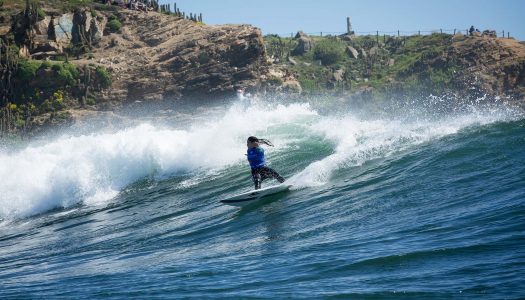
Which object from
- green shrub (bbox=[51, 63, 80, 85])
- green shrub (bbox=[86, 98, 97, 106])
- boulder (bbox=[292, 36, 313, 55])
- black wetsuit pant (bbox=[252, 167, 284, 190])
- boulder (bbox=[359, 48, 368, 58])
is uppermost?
boulder (bbox=[292, 36, 313, 55])

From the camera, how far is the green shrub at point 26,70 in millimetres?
49188

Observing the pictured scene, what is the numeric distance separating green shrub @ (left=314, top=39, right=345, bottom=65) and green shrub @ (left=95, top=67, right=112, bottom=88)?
35.1 metres

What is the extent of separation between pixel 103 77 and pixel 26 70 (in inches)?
246

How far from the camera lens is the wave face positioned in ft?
27.4

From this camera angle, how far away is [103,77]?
49062mm

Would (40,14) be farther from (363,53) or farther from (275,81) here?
(363,53)

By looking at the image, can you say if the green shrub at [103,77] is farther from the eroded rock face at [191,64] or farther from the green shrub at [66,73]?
the green shrub at [66,73]

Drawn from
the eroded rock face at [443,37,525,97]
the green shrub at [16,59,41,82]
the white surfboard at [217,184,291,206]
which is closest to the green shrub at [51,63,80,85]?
the green shrub at [16,59,41,82]

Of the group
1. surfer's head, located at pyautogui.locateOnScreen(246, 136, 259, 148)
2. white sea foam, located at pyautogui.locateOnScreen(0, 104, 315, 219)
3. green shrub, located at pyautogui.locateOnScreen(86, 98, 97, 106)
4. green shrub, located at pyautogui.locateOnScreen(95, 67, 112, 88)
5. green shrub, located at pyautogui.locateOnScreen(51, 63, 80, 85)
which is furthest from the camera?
green shrub, located at pyautogui.locateOnScreen(95, 67, 112, 88)

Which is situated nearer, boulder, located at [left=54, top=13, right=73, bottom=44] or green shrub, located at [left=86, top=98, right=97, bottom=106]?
green shrub, located at [left=86, top=98, right=97, bottom=106]

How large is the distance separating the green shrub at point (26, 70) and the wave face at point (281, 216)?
24.1 meters

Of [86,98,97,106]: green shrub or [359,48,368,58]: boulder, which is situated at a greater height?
[359,48,368,58]: boulder

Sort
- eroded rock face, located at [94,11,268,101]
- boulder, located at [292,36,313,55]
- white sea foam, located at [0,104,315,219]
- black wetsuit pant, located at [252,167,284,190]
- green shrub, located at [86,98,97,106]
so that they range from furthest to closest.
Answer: boulder, located at [292,36,313,55], green shrub, located at [86,98,97,106], eroded rock face, located at [94,11,268,101], white sea foam, located at [0,104,315,219], black wetsuit pant, located at [252,167,284,190]

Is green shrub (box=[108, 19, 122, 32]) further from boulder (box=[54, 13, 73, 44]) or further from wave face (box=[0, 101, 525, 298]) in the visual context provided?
wave face (box=[0, 101, 525, 298])
